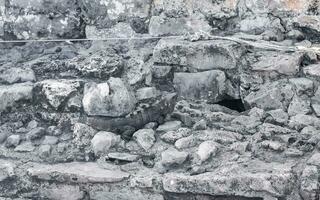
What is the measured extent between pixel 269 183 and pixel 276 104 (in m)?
0.53

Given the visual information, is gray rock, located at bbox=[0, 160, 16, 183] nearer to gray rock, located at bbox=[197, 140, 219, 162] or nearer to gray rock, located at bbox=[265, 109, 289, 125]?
gray rock, located at bbox=[197, 140, 219, 162]

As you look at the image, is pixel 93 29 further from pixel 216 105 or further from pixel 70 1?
pixel 216 105

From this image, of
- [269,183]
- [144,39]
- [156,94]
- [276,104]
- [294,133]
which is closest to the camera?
[269,183]

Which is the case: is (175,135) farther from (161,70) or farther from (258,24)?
(258,24)

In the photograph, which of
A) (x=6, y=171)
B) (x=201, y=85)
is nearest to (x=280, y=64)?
(x=201, y=85)

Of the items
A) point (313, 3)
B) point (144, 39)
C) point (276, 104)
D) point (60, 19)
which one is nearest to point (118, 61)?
point (144, 39)

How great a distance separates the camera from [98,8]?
3148 mm

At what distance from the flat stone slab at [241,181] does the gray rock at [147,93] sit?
539 mm

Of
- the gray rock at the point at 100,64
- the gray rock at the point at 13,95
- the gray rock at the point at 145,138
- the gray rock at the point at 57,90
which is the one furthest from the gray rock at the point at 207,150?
the gray rock at the point at 13,95

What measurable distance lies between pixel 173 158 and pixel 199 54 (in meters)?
0.63

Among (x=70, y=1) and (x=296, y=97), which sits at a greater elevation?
(x=70, y=1)

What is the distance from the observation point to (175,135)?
2709 millimetres

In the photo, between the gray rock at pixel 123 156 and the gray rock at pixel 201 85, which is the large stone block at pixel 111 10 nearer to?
the gray rock at pixel 201 85

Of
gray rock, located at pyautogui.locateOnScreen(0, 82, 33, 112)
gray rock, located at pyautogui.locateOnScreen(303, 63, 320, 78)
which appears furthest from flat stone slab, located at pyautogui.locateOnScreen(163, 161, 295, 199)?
gray rock, located at pyautogui.locateOnScreen(0, 82, 33, 112)
